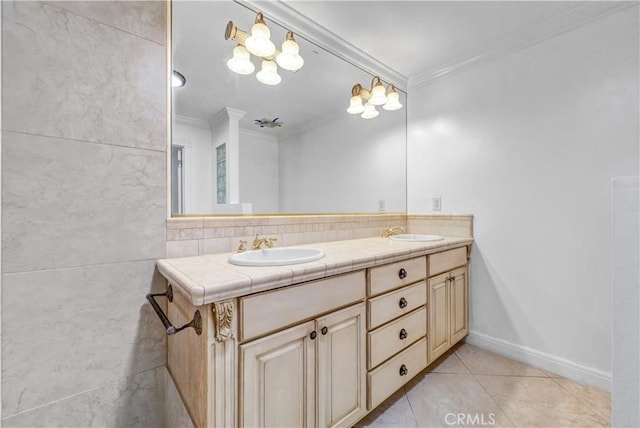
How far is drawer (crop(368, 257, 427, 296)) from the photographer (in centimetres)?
133

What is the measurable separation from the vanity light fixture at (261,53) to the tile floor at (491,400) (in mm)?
1971

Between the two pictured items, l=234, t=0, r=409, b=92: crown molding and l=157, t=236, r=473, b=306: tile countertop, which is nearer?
l=157, t=236, r=473, b=306: tile countertop

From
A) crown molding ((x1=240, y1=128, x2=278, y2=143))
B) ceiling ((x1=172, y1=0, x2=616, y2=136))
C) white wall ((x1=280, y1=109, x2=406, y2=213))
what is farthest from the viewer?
white wall ((x1=280, y1=109, x2=406, y2=213))

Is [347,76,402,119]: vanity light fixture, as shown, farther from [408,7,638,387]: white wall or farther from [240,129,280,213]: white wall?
[240,129,280,213]: white wall

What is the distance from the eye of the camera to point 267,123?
1.69 metres

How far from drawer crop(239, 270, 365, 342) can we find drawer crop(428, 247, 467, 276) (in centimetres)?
72

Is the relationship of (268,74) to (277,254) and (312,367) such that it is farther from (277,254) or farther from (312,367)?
(312,367)

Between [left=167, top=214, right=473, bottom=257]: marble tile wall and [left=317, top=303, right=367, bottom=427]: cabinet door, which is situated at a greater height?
[left=167, top=214, right=473, bottom=257]: marble tile wall

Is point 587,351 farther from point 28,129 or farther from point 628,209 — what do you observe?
point 28,129

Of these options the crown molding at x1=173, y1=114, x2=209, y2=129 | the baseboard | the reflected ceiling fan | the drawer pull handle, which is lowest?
the baseboard

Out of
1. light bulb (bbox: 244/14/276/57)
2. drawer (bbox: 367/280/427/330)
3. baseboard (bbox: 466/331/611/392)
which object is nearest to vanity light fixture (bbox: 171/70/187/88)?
light bulb (bbox: 244/14/276/57)

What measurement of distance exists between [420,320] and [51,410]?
1.70m

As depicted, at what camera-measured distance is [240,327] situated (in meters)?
0.88

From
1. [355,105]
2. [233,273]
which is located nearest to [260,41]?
[355,105]
